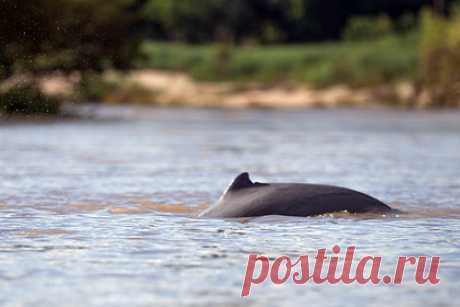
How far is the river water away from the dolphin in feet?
0.76

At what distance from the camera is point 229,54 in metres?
83.9

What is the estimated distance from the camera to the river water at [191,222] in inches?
407

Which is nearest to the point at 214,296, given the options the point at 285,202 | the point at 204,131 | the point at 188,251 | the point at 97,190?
Result: the point at 188,251

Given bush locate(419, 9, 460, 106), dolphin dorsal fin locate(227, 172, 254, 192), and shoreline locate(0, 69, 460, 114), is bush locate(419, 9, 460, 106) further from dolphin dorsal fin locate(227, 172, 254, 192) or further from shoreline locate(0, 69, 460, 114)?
dolphin dorsal fin locate(227, 172, 254, 192)

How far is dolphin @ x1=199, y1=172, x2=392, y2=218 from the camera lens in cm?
1505

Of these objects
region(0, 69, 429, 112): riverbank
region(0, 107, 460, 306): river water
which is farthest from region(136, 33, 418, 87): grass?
region(0, 107, 460, 306): river water

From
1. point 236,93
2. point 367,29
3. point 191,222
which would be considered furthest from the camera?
point 367,29

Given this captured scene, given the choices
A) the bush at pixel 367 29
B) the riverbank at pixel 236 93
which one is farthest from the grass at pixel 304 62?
the bush at pixel 367 29

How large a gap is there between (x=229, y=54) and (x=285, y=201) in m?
69.1

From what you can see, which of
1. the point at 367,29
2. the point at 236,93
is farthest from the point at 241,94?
the point at 367,29

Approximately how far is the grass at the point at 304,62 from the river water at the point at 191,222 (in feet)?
134

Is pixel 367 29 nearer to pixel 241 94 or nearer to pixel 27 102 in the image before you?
pixel 241 94

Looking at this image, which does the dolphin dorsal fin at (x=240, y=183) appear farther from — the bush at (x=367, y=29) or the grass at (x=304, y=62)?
the bush at (x=367, y=29)

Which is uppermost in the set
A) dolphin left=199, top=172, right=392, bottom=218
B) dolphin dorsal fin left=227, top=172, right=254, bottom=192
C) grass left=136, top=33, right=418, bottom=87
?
dolphin dorsal fin left=227, top=172, right=254, bottom=192
